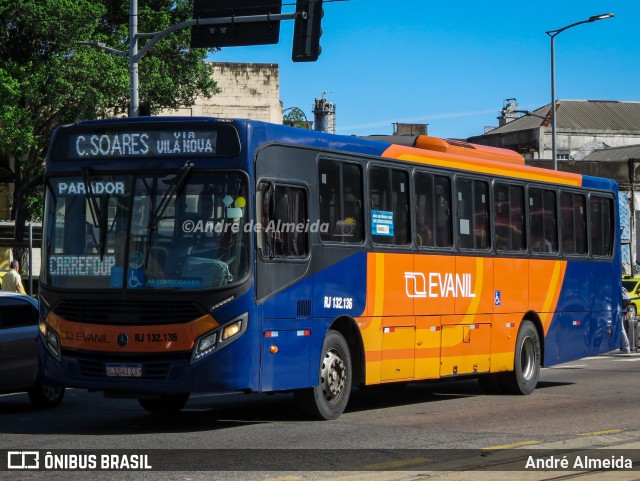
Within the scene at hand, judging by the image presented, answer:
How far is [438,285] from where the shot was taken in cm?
1644

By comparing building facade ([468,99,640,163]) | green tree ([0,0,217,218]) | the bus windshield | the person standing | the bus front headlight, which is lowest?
the bus front headlight

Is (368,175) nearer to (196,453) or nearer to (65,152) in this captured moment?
(65,152)

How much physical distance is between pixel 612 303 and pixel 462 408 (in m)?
6.26

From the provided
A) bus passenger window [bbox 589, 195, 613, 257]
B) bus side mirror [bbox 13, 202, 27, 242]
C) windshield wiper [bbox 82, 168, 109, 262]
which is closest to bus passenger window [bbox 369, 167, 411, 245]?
windshield wiper [bbox 82, 168, 109, 262]

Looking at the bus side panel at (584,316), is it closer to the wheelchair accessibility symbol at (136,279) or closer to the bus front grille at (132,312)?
the bus front grille at (132,312)

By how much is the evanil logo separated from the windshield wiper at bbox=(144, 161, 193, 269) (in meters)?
3.88

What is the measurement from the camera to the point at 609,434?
42.1 ft

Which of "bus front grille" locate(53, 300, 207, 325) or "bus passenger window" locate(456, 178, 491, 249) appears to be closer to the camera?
"bus front grille" locate(53, 300, 207, 325)

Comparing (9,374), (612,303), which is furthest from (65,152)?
(612,303)

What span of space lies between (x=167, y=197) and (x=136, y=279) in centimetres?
90

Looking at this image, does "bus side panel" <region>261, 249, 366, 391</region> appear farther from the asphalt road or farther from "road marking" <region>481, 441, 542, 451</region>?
"road marking" <region>481, 441, 542, 451</region>

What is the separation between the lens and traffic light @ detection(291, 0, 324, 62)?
937 inches

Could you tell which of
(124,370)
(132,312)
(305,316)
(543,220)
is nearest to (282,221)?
(305,316)

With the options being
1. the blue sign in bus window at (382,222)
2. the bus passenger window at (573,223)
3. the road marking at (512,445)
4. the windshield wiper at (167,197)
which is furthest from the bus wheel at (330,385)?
the bus passenger window at (573,223)
